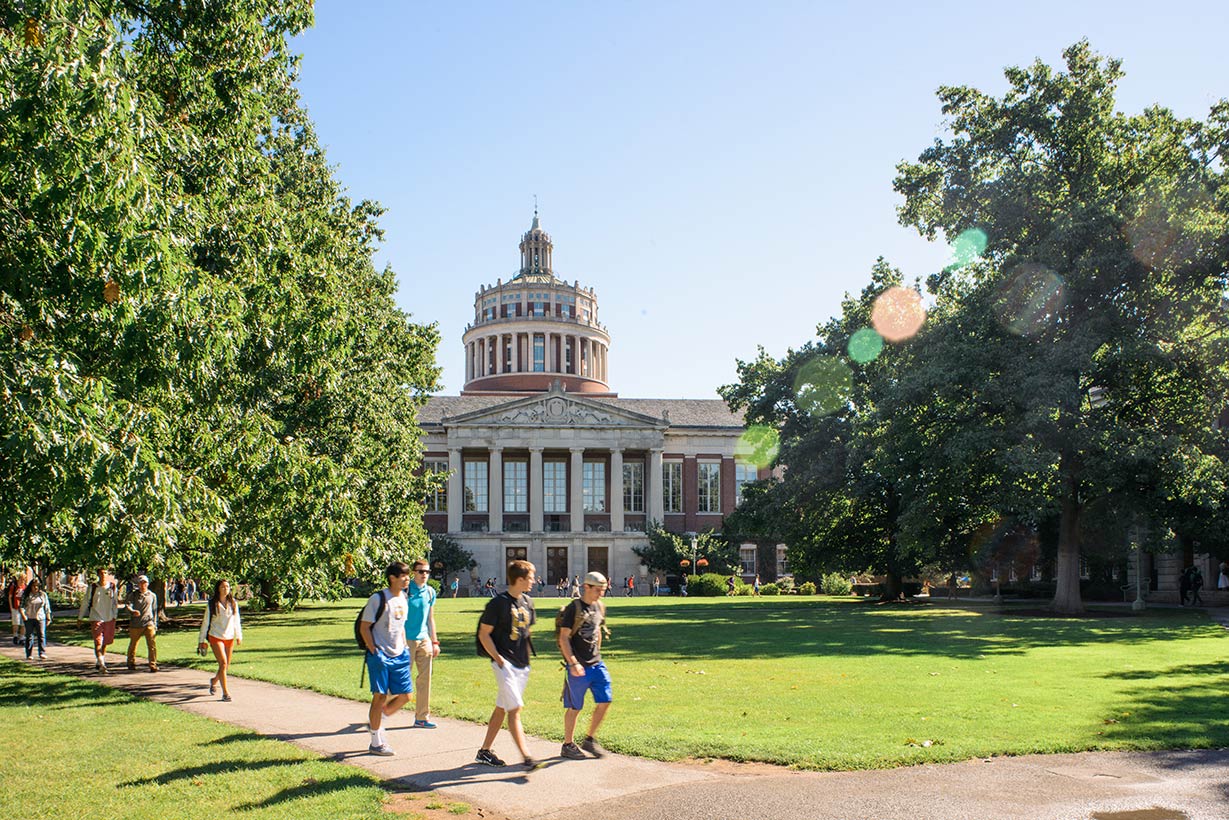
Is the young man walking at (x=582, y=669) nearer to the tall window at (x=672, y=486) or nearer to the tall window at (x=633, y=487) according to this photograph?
the tall window at (x=633, y=487)

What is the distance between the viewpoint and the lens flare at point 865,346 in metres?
45.5

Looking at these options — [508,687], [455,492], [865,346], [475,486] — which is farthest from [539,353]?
[508,687]

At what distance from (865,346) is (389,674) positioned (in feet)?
126

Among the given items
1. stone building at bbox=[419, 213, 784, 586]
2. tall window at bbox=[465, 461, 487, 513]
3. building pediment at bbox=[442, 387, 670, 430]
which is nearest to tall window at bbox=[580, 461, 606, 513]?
stone building at bbox=[419, 213, 784, 586]

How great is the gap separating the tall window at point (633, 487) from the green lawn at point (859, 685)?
53.4 metres

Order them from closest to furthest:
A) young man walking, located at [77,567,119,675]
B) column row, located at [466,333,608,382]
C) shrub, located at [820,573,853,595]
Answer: young man walking, located at [77,567,119,675] → shrub, located at [820,573,853,595] → column row, located at [466,333,608,382]

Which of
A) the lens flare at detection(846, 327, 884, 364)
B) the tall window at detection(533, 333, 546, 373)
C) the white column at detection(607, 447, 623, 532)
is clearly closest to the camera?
the lens flare at detection(846, 327, 884, 364)

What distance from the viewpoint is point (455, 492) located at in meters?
81.7

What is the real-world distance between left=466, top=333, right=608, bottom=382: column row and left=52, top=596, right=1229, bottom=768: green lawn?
74960 mm

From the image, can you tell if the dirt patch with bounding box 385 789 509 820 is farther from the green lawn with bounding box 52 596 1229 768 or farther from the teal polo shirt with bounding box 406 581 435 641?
the teal polo shirt with bounding box 406 581 435 641

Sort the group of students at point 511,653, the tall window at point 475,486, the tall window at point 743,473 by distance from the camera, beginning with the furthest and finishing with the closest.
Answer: the tall window at point 743,473
the tall window at point 475,486
the group of students at point 511,653

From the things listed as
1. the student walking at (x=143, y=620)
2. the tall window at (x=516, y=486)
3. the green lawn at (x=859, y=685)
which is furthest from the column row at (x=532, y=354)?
the student walking at (x=143, y=620)

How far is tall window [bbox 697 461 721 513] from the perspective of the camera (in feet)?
A: 277

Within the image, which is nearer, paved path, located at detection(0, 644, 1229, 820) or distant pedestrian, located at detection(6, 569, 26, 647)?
paved path, located at detection(0, 644, 1229, 820)
